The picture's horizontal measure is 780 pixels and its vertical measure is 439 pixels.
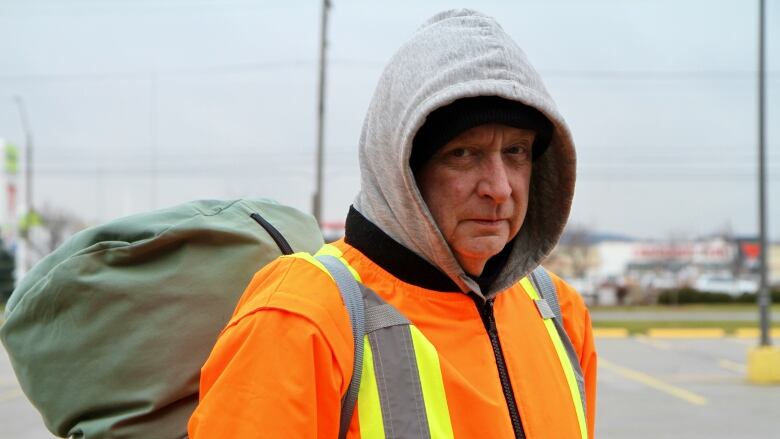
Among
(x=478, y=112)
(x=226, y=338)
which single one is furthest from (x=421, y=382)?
(x=478, y=112)

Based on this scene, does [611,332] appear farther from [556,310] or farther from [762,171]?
[556,310]

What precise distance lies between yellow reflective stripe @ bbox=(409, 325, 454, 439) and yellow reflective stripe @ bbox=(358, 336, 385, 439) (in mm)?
89

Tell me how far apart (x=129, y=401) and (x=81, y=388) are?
0.12 m

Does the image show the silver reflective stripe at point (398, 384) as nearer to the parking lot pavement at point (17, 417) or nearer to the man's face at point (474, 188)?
the man's face at point (474, 188)

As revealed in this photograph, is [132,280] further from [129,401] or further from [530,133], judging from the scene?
[530,133]

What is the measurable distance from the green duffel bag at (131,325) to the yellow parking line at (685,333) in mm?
20574

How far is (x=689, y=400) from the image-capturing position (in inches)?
439

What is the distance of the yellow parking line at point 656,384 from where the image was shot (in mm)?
11250

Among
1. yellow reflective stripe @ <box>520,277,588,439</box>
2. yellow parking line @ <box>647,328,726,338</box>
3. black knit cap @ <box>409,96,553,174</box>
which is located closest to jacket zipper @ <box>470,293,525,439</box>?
yellow reflective stripe @ <box>520,277,588,439</box>

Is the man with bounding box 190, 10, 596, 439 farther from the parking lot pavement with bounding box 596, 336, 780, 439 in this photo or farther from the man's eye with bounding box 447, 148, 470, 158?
the parking lot pavement with bounding box 596, 336, 780, 439

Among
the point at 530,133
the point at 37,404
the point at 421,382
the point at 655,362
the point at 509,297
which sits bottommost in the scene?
the point at 655,362

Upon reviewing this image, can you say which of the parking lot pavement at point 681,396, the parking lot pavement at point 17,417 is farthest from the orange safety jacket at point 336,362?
the parking lot pavement at point 681,396

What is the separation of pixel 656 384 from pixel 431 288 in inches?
469

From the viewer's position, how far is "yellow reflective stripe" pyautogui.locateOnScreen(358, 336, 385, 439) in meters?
1.49
